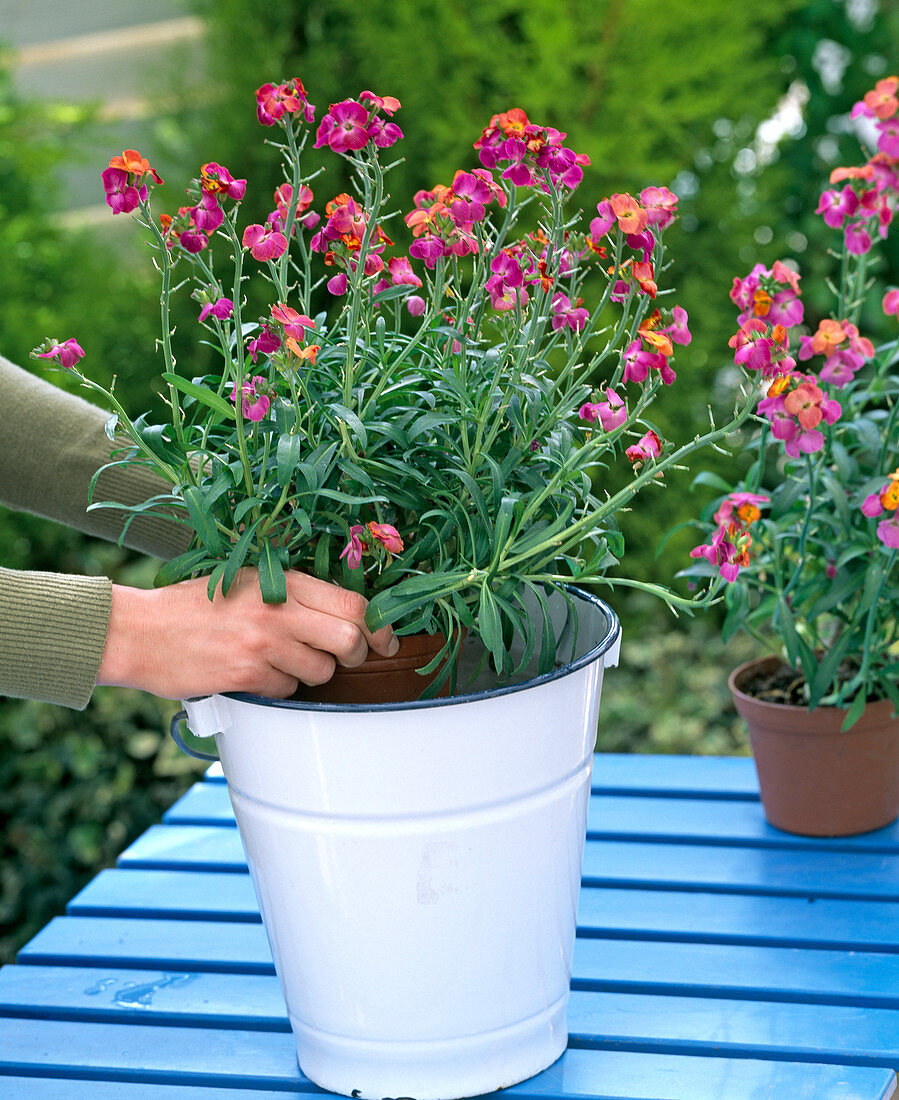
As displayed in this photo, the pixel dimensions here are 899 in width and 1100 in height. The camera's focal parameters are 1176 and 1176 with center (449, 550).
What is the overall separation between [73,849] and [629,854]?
59.1 inches

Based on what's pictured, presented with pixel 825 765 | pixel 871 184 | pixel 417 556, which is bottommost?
pixel 825 765

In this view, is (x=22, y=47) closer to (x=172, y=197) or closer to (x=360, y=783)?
(x=172, y=197)

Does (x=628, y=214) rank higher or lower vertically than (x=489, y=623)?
higher

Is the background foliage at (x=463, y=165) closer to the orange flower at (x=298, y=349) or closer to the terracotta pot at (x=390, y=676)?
the terracotta pot at (x=390, y=676)

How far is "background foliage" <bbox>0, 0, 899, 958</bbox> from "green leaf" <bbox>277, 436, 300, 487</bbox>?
172 cm

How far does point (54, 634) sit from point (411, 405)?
33cm

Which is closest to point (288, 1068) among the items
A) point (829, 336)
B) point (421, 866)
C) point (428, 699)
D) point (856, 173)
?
point (421, 866)

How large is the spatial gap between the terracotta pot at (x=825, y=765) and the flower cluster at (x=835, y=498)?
0.10 ft

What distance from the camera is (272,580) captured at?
0.84 metres

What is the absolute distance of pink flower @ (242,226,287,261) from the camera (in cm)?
79

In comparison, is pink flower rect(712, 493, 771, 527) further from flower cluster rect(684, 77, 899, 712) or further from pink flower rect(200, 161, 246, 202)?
pink flower rect(200, 161, 246, 202)

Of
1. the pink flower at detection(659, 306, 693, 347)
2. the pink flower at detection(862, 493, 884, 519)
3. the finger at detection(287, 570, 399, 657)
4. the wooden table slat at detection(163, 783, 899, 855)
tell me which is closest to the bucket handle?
the finger at detection(287, 570, 399, 657)

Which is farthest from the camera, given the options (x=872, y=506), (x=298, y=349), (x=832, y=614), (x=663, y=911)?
(x=832, y=614)

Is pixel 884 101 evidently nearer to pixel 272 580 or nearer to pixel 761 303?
pixel 761 303
